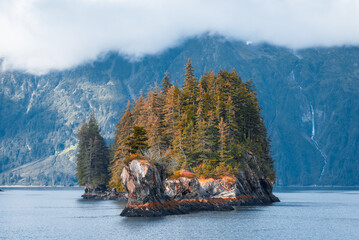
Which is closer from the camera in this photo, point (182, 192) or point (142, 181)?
point (142, 181)

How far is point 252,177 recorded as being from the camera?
127 m

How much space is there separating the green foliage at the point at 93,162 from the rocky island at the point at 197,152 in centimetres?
2534

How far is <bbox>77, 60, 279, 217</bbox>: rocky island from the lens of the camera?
9350cm

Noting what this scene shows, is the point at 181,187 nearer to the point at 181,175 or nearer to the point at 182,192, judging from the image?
the point at 182,192

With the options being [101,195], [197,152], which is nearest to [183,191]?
[197,152]

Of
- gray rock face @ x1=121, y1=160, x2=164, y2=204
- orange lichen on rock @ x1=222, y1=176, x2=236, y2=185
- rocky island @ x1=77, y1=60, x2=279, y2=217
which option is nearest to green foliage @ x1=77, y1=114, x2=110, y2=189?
rocky island @ x1=77, y1=60, x2=279, y2=217

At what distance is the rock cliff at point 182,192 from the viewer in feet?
298

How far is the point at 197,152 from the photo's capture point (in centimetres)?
11869

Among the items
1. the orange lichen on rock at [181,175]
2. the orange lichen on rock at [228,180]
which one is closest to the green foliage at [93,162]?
the orange lichen on rock at [228,180]

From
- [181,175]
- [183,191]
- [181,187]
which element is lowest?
[183,191]

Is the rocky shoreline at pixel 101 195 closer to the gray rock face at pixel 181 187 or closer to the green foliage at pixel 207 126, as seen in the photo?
the green foliage at pixel 207 126

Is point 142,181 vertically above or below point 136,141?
below

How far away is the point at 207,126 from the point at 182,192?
21.6 m

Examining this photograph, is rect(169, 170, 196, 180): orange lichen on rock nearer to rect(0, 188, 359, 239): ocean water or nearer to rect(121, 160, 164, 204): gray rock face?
rect(0, 188, 359, 239): ocean water
